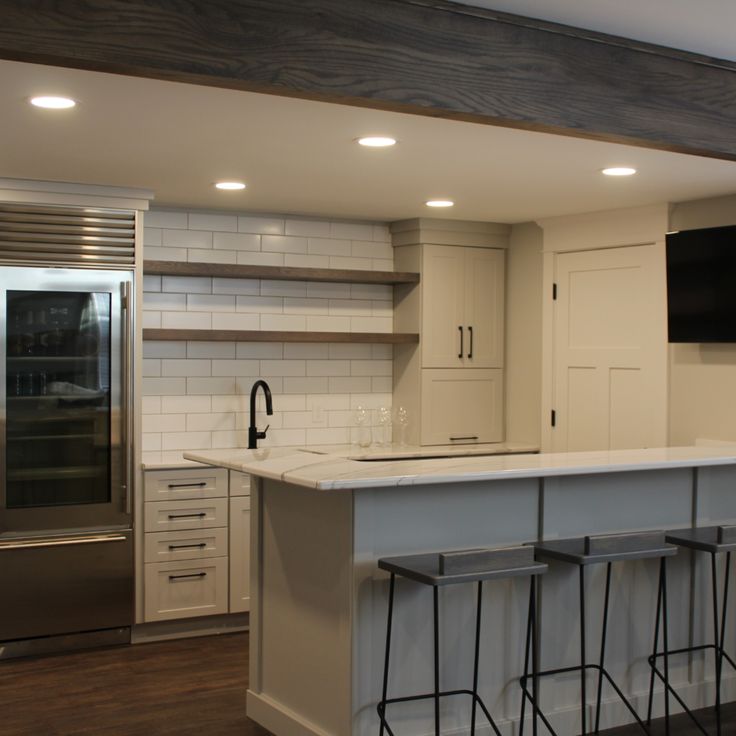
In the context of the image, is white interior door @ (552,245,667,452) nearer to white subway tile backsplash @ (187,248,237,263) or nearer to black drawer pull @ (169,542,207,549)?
white subway tile backsplash @ (187,248,237,263)

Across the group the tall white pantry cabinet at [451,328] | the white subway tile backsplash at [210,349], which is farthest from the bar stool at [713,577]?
the white subway tile backsplash at [210,349]

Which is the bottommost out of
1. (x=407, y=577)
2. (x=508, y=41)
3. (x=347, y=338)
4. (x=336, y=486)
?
(x=407, y=577)

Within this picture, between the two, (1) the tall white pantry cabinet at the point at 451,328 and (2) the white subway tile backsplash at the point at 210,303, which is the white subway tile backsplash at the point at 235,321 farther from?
(1) the tall white pantry cabinet at the point at 451,328

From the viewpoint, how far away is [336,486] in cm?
320

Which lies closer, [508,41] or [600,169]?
[508,41]

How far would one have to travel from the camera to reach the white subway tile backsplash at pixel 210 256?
5848 millimetres

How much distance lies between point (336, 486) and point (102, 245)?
2.55m

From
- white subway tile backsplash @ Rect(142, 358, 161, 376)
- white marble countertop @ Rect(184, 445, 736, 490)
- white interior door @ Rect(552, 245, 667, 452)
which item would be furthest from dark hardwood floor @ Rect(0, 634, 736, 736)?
white interior door @ Rect(552, 245, 667, 452)

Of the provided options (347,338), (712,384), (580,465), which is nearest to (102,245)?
(347,338)

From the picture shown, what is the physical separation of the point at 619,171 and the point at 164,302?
2.63 meters

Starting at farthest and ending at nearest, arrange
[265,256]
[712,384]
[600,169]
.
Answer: [265,256] → [712,384] → [600,169]

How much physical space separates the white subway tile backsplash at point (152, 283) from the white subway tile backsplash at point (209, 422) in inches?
29.2

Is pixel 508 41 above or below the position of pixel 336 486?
above

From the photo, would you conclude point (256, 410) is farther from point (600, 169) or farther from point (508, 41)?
point (508, 41)
